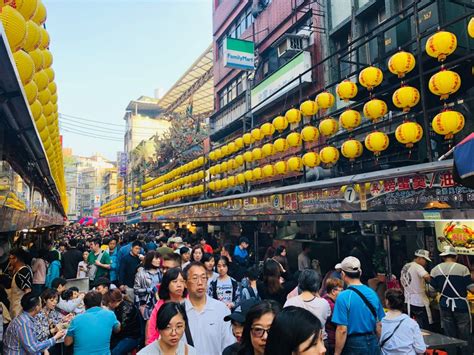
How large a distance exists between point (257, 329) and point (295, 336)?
614 mm

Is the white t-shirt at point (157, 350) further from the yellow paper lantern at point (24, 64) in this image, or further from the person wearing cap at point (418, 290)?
the person wearing cap at point (418, 290)

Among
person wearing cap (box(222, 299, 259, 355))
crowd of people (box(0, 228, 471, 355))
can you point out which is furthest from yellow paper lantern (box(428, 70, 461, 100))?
person wearing cap (box(222, 299, 259, 355))

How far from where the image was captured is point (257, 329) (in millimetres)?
2541

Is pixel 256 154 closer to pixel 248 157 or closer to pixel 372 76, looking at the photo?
pixel 248 157

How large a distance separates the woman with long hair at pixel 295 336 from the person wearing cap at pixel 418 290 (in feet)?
21.6

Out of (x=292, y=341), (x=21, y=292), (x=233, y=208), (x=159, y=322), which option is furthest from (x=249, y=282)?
(x=233, y=208)

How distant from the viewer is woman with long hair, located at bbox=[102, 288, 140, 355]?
4.79 metres

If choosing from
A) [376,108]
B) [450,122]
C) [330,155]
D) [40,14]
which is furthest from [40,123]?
[450,122]

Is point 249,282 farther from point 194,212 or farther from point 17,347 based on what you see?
point 194,212

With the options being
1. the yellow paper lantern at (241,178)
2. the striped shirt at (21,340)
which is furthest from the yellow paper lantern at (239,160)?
the striped shirt at (21,340)

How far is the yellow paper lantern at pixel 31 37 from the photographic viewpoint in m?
4.09

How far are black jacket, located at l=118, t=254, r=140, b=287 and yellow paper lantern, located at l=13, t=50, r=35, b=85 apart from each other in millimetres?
5128

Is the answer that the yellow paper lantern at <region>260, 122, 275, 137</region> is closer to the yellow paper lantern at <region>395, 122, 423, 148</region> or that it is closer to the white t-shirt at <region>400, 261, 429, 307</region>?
the yellow paper lantern at <region>395, 122, 423, 148</region>

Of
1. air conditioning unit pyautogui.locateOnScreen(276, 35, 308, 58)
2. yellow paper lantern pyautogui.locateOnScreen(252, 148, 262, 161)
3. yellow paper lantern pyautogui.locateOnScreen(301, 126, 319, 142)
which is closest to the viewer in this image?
yellow paper lantern pyautogui.locateOnScreen(301, 126, 319, 142)
